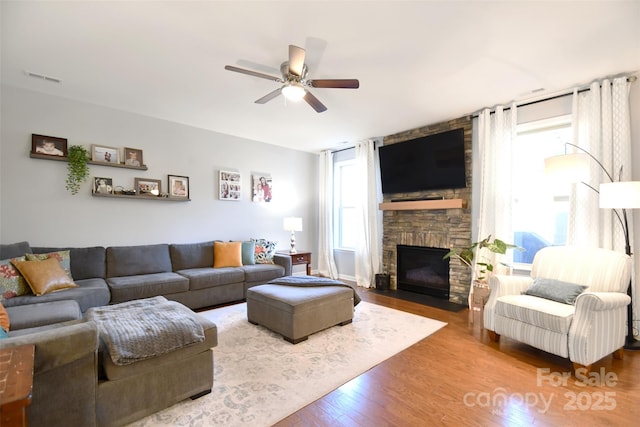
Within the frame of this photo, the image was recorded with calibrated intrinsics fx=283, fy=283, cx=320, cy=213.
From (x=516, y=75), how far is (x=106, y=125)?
16.0 feet

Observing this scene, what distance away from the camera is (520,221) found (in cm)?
364

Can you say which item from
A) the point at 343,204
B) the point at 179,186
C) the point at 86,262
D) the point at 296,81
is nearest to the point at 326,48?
the point at 296,81

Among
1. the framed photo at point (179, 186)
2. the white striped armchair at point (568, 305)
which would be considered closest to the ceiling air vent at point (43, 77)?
the framed photo at point (179, 186)

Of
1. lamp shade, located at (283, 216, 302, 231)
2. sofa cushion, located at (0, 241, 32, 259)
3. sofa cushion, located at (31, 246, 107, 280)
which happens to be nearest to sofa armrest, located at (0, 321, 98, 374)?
sofa cushion, located at (0, 241, 32, 259)

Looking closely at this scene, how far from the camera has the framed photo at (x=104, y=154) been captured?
362 centimetres

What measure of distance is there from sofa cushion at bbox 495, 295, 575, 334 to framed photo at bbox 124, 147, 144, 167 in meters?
4.66

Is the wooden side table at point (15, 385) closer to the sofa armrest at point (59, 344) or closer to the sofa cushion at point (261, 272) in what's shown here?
the sofa armrest at point (59, 344)

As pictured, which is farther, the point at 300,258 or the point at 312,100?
A: the point at 300,258

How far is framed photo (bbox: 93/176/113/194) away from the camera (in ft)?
11.9

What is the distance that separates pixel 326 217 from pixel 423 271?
2.19m

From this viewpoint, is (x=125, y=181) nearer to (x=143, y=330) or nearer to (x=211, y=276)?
(x=211, y=276)

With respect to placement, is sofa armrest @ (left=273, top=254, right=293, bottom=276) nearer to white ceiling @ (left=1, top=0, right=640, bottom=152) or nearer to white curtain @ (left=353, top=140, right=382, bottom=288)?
white curtain @ (left=353, top=140, right=382, bottom=288)

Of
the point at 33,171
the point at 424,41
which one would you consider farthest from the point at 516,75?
the point at 33,171

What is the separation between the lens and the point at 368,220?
203 inches
